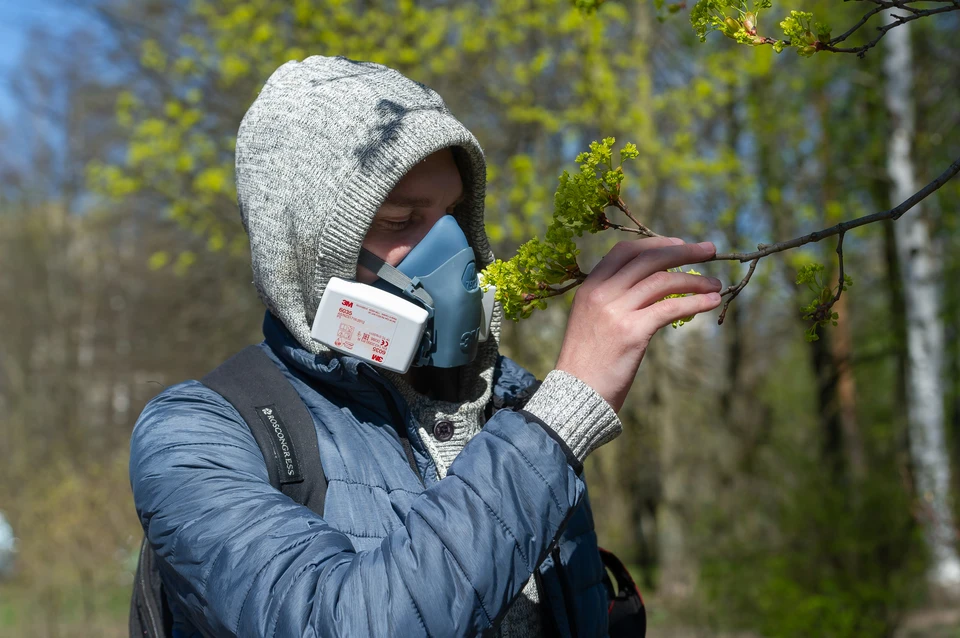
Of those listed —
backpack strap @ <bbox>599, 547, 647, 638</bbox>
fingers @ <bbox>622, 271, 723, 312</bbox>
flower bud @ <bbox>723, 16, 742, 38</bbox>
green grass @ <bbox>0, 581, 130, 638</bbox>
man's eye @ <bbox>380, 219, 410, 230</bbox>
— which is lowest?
green grass @ <bbox>0, 581, 130, 638</bbox>

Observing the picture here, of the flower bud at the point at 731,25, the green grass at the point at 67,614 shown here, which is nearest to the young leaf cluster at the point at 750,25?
the flower bud at the point at 731,25

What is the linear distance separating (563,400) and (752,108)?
8137 mm

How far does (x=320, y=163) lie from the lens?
1611 millimetres

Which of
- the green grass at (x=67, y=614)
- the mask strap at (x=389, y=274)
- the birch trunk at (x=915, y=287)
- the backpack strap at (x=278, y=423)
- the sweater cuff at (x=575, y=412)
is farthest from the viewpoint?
the birch trunk at (x=915, y=287)

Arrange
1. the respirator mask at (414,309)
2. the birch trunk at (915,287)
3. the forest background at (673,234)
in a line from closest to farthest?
the respirator mask at (414,309) < the forest background at (673,234) < the birch trunk at (915,287)

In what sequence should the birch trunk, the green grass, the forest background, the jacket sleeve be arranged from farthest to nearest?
the birch trunk < the green grass < the forest background < the jacket sleeve

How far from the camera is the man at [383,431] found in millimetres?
1140

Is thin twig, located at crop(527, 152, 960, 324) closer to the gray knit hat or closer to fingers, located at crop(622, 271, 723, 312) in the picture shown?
fingers, located at crop(622, 271, 723, 312)

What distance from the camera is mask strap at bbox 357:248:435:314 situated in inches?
65.6

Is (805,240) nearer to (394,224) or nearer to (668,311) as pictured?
→ (668,311)

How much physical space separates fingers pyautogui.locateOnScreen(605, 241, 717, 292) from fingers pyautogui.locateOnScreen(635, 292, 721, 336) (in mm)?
44

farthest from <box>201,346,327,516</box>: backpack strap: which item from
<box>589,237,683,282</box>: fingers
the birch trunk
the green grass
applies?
the birch trunk

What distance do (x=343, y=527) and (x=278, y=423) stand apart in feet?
0.66

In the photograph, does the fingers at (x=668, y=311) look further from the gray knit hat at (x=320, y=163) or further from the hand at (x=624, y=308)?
the gray knit hat at (x=320, y=163)
